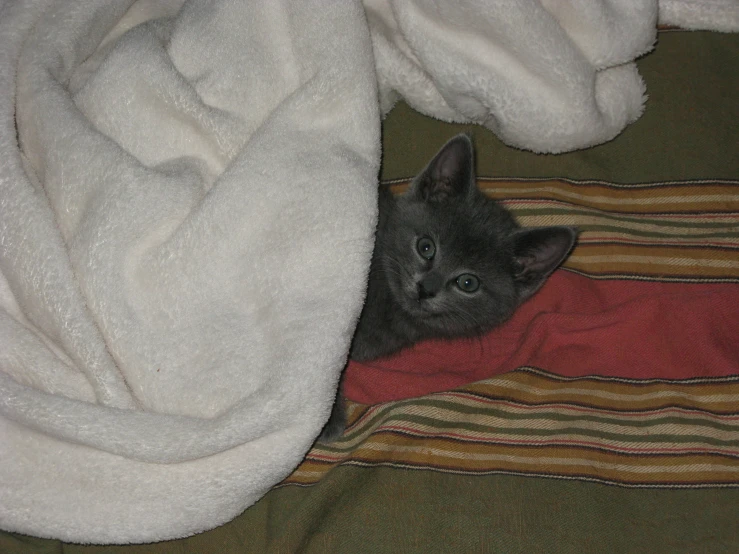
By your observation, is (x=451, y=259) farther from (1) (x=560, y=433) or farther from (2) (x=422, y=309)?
(1) (x=560, y=433)

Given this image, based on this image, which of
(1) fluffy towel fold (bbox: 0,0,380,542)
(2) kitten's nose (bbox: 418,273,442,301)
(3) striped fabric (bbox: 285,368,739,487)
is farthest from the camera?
(2) kitten's nose (bbox: 418,273,442,301)

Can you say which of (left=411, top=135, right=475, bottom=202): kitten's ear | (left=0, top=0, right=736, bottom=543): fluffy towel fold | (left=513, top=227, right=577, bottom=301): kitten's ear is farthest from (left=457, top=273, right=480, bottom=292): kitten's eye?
(left=0, top=0, right=736, bottom=543): fluffy towel fold

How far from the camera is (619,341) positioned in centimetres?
154

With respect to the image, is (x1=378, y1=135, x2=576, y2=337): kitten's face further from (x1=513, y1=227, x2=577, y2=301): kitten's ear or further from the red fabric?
the red fabric

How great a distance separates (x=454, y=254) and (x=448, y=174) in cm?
20

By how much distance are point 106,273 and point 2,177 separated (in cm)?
29

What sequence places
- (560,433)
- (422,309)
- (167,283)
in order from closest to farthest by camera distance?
(167,283) < (560,433) < (422,309)

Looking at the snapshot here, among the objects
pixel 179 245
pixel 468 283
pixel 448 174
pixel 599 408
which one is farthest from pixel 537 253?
pixel 179 245

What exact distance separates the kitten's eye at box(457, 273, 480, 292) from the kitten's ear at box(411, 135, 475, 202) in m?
0.20

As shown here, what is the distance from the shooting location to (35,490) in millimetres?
1126

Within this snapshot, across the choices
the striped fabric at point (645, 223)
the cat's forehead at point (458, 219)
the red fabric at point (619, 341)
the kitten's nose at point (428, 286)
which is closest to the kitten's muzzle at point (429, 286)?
the kitten's nose at point (428, 286)

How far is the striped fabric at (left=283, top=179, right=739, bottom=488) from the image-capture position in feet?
4.51

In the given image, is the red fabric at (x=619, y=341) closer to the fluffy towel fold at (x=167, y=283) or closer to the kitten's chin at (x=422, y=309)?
the kitten's chin at (x=422, y=309)

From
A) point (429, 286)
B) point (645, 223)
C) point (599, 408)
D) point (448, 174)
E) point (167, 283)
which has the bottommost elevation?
point (599, 408)
